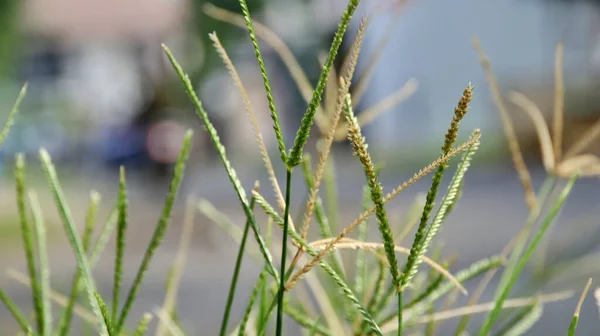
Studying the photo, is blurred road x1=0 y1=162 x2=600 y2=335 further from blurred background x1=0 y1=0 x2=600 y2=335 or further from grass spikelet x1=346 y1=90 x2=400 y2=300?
grass spikelet x1=346 y1=90 x2=400 y2=300

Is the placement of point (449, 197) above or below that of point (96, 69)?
below

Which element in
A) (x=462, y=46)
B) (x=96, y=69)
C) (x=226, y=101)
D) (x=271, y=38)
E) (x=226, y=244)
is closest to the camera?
(x=271, y=38)

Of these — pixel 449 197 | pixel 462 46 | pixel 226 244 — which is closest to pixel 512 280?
pixel 449 197

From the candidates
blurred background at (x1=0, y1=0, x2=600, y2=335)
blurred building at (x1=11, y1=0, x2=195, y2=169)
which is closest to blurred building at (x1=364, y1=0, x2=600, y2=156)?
blurred background at (x1=0, y1=0, x2=600, y2=335)

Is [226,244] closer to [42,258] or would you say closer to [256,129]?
[42,258]

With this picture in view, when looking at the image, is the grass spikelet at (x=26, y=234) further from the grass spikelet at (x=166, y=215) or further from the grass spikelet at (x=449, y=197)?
the grass spikelet at (x=449, y=197)
